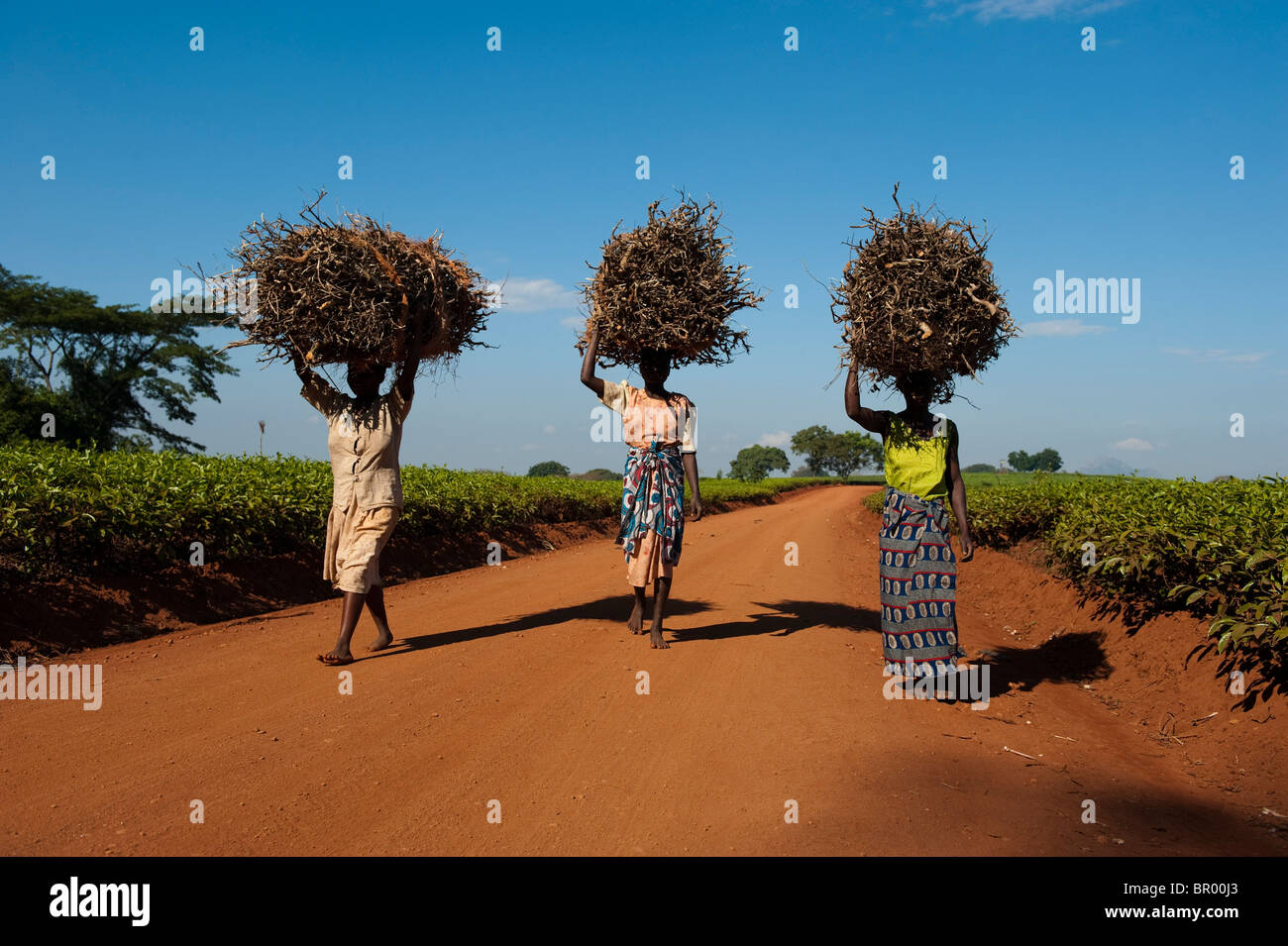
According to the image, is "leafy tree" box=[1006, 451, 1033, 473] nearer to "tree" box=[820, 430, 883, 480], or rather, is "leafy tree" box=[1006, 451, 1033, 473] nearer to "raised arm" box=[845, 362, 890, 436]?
"tree" box=[820, 430, 883, 480]

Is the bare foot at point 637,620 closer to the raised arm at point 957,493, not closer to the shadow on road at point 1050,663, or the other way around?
the raised arm at point 957,493

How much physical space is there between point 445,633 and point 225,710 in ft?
7.62

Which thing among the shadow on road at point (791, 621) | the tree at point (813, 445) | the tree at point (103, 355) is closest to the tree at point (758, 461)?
the tree at point (813, 445)

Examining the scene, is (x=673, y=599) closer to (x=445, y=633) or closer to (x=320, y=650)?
(x=445, y=633)

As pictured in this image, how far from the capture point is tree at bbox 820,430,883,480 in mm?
102750

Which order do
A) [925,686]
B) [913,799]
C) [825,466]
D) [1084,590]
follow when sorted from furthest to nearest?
1. [825,466]
2. [1084,590]
3. [925,686]
4. [913,799]

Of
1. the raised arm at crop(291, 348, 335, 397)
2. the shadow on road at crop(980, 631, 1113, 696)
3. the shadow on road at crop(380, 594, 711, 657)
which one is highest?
the raised arm at crop(291, 348, 335, 397)

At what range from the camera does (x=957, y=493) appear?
5797mm

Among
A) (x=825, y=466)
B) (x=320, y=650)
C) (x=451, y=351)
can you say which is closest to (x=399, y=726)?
(x=320, y=650)

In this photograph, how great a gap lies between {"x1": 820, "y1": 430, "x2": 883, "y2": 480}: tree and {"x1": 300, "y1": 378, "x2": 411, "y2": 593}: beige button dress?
9972 centimetres

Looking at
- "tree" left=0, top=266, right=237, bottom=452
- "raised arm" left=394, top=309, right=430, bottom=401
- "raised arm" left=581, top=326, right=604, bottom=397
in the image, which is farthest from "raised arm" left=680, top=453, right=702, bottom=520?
"tree" left=0, top=266, right=237, bottom=452

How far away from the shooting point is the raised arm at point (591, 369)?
660 centimetres

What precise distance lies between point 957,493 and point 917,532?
56 centimetres

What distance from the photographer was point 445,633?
6844 mm
